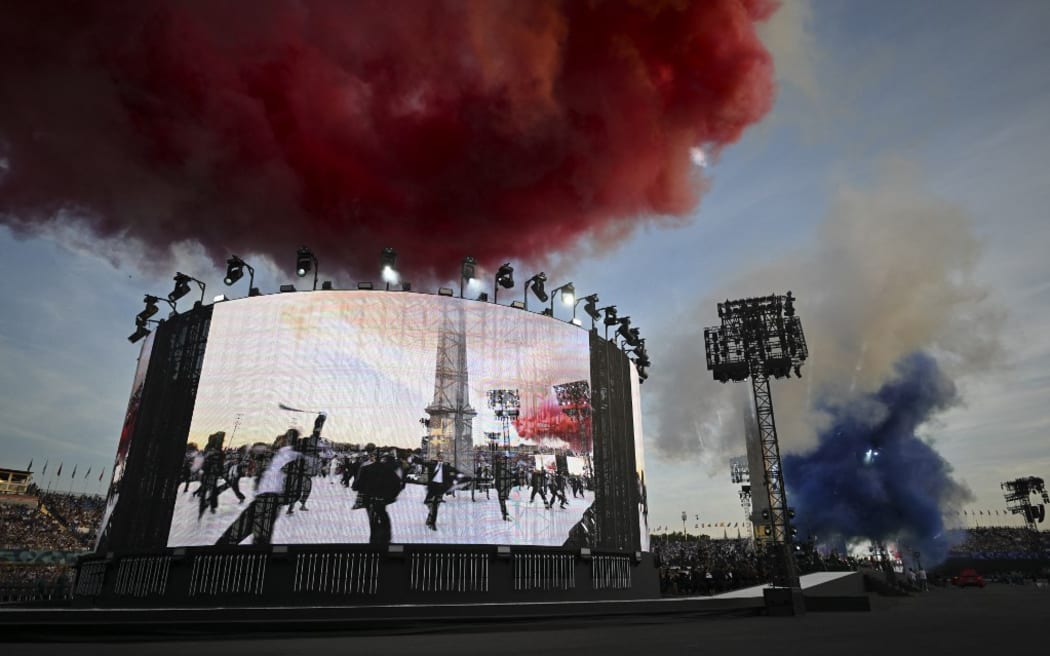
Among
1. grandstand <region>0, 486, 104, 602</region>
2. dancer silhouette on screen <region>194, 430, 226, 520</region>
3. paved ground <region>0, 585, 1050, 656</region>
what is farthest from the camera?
grandstand <region>0, 486, 104, 602</region>

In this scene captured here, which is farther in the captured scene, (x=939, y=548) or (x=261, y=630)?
(x=939, y=548)

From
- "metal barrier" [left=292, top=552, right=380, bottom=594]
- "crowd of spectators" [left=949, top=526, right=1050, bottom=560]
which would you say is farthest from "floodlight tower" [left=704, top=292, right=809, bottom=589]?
"crowd of spectators" [left=949, top=526, right=1050, bottom=560]

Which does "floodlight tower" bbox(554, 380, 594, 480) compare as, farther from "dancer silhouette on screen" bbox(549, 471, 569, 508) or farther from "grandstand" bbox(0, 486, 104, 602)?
"grandstand" bbox(0, 486, 104, 602)

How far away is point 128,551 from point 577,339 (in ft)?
98.1

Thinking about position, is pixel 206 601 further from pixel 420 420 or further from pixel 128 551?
pixel 420 420

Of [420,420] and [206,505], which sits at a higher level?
[420,420]

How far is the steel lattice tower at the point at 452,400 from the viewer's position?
3353 cm

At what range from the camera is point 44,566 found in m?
55.8

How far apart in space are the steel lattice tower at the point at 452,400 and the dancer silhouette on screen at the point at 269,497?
7660mm

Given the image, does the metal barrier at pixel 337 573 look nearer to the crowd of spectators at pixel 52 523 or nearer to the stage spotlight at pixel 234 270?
the stage spotlight at pixel 234 270

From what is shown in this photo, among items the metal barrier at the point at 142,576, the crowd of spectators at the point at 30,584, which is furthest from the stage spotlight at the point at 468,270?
the crowd of spectators at the point at 30,584

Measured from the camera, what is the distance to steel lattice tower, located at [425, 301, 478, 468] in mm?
33531

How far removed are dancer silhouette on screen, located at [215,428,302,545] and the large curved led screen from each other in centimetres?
7

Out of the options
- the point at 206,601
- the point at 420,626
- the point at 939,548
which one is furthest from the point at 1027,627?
the point at 939,548
